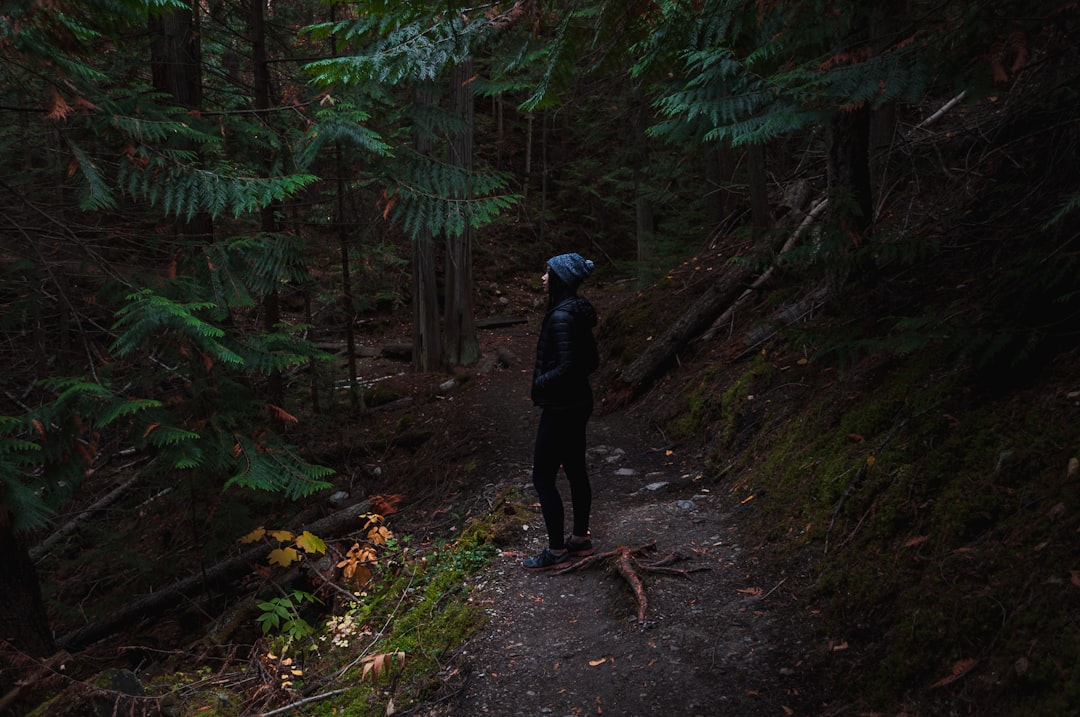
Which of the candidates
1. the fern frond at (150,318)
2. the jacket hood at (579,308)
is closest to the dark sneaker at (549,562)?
the jacket hood at (579,308)

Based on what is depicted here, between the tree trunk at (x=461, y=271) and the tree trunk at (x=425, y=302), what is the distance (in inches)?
13.8

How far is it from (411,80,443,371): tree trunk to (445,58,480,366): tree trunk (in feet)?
1.15

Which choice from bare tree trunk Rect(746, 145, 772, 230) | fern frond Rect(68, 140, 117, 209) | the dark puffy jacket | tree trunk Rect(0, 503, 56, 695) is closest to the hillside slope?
the dark puffy jacket

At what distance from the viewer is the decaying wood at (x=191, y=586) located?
24.4 ft

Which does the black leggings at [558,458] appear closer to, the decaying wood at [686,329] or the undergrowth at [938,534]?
the undergrowth at [938,534]

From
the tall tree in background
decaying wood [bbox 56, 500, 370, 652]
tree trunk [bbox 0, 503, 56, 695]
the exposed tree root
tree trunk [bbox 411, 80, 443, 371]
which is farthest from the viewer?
tree trunk [bbox 411, 80, 443, 371]

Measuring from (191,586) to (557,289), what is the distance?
588cm

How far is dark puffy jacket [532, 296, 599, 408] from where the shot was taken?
4699 millimetres

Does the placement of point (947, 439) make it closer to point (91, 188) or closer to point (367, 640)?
point (367, 640)

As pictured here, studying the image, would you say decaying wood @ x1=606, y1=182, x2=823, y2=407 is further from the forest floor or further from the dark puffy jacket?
the dark puffy jacket

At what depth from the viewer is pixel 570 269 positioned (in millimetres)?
4824

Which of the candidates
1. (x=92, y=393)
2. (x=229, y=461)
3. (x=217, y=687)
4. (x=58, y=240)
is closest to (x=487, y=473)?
(x=229, y=461)

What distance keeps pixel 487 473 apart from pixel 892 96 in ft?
19.9

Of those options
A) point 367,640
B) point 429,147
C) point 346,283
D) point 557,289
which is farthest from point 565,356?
point 429,147
